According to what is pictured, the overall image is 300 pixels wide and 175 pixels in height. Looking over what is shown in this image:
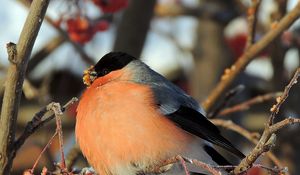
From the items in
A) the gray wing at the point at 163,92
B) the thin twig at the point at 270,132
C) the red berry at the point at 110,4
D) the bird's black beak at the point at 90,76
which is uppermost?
the red berry at the point at 110,4

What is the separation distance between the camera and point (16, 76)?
1.66 m

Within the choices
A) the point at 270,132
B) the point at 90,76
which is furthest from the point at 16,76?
the point at 90,76

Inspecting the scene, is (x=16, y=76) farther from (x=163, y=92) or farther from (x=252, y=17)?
(x=252, y=17)

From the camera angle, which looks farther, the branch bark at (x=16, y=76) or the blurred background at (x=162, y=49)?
the blurred background at (x=162, y=49)

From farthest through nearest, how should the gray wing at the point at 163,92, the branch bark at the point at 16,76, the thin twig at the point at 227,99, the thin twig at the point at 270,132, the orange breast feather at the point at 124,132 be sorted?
the thin twig at the point at 227,99 → the gray wing at the point at 163,92 → the orange breast feather at the point at 124,132 → the branch bark at the point at 16,76 → the thin twig at the point at 270,132

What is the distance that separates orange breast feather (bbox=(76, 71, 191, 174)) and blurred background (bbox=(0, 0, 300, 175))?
1.50 ft

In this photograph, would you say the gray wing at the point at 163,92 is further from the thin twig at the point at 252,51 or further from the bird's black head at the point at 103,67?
the thin twig at the point at 252,51

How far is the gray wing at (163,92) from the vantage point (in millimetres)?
2211

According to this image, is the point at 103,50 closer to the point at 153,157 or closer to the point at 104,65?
the point at 104,65

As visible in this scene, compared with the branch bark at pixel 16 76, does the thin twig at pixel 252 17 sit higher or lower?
higher

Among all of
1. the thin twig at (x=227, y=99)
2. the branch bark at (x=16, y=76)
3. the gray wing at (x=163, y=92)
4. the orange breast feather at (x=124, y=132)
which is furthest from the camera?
the thin twig at (x=227, y=99)

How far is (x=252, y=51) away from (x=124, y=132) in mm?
693

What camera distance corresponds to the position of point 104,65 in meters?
2.39

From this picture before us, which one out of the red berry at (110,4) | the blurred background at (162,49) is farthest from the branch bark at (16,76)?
the red berry at (110,4)
